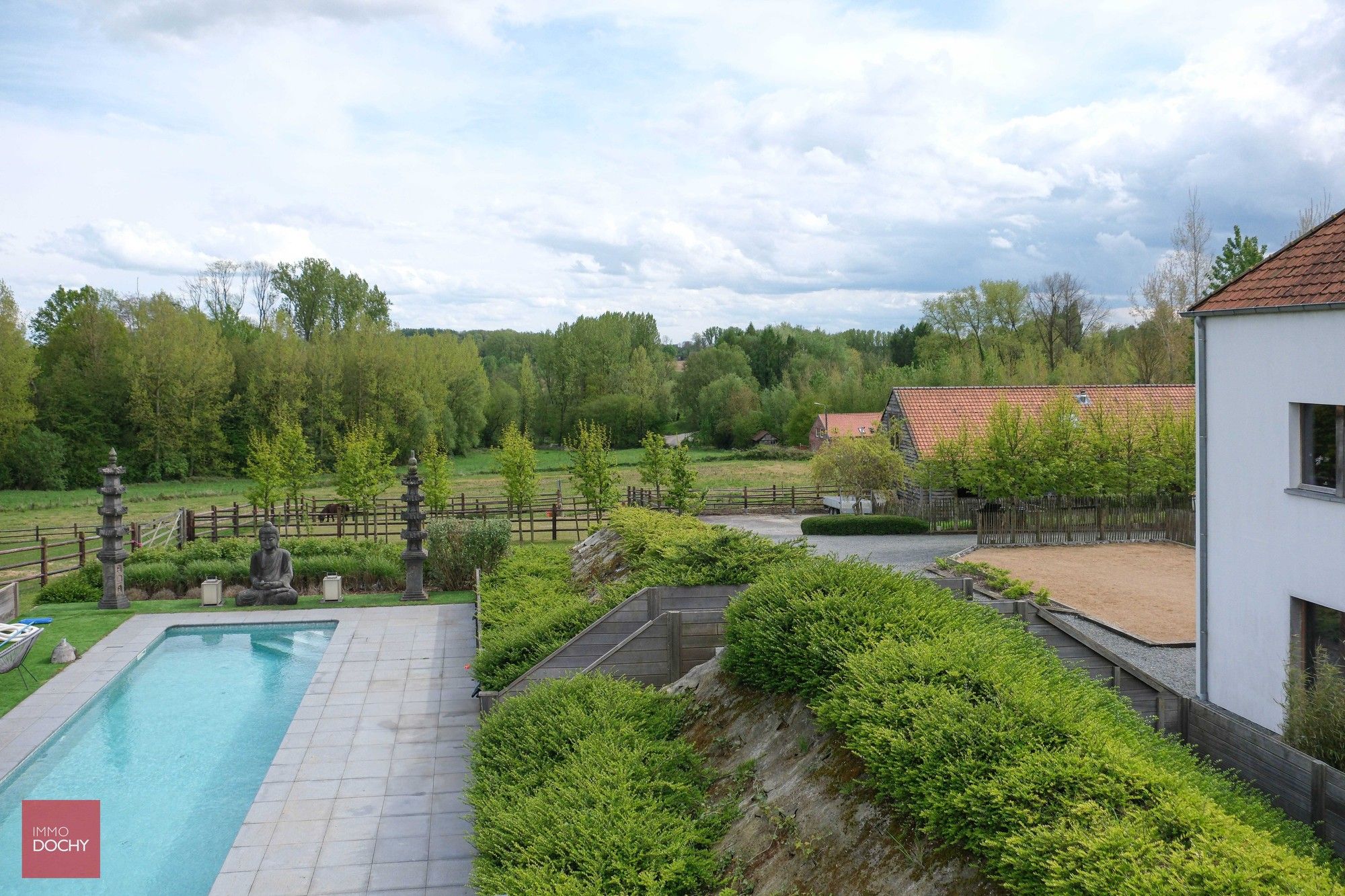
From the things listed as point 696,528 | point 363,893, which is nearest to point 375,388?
point 696,528

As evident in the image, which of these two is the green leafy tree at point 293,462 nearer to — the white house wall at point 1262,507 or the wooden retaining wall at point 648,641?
the wooden retaining wall at point 648,641

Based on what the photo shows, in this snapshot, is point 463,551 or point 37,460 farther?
point 37,460

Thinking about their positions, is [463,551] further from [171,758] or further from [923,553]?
[923,553]

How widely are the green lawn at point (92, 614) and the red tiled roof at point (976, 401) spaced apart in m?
20.3

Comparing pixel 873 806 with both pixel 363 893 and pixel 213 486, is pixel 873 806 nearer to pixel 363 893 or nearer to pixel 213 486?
pixel 363 893

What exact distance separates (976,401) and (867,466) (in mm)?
6666

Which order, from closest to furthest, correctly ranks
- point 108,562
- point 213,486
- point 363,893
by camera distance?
point 363,893, point 108,562, point 213,486

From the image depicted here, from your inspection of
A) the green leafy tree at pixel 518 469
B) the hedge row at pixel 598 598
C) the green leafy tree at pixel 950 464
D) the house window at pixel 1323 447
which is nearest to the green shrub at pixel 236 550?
the hedge row at pixel 598 598

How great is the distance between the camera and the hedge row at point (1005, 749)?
4.84m

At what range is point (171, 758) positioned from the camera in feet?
38.6

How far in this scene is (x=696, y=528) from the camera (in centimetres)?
1714

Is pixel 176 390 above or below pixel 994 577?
above

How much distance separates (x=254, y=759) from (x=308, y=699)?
194 centimetres

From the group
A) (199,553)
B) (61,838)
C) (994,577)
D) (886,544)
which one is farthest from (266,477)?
(61,838)
